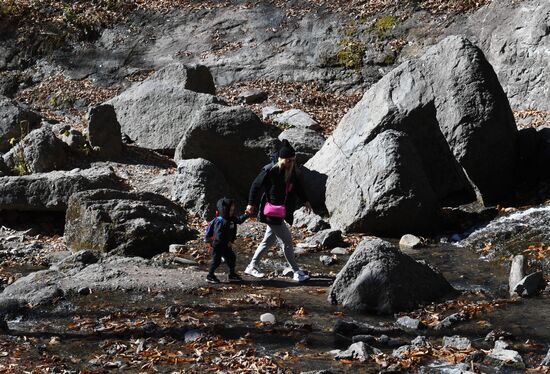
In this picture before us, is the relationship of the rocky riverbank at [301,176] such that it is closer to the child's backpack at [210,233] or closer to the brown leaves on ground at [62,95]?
the brown leaves on ground at [62,95]

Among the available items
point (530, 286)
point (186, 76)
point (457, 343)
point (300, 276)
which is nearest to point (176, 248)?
point (300, 276)

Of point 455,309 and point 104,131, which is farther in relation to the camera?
point 104,131

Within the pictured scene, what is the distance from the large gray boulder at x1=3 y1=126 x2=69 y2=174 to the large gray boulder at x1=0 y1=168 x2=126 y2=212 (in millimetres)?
1517

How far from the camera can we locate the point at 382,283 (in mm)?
8453

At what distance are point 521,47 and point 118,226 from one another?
1164cm

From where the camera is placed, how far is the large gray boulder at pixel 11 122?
16.4 m

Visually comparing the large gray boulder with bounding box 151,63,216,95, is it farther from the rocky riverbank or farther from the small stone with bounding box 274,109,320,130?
the small stone with bounding box 274,109,320,130

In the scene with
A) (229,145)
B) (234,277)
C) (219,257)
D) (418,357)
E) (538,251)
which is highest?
(229,145)

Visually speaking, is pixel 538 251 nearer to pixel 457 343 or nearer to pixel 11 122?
pixel 457 343

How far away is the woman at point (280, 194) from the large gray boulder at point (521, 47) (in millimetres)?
9738

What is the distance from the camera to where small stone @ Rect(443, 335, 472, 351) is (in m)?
7.15

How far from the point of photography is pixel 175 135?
1670 centimetres

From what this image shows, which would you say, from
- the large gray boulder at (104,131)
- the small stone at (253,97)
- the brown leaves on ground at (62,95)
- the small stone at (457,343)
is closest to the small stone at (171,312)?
the small stone at (457,343)

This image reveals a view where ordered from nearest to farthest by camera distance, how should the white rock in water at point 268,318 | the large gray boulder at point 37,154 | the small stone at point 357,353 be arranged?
the small stone at point 357,353, the white rock in water at point 268,318, the large gray boulder at point 37,154
